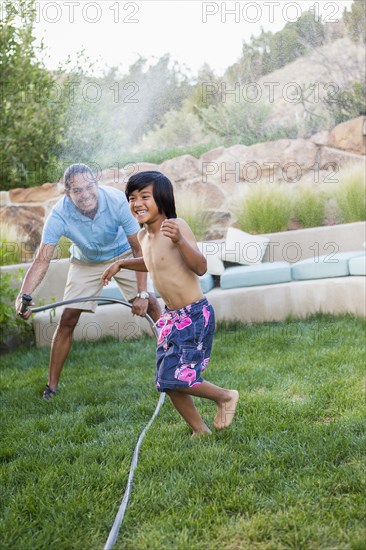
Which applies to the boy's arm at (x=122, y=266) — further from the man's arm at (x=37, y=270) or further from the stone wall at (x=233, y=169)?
the stone wall at (x=233, y=169)

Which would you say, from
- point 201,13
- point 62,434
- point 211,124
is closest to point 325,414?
point 62,434

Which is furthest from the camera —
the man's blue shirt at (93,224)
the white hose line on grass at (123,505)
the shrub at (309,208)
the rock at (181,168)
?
the rock at (181,168)

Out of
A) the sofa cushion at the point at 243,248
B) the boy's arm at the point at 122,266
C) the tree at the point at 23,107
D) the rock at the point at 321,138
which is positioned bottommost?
the sofa cushion at the point at 243,248

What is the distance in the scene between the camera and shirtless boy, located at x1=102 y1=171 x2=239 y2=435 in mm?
2514

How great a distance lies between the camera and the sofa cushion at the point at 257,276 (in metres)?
5.24

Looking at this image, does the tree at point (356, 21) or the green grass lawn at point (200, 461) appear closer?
the green grass lawn at point (200, 461)

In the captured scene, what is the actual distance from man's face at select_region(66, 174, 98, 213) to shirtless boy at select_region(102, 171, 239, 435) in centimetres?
110

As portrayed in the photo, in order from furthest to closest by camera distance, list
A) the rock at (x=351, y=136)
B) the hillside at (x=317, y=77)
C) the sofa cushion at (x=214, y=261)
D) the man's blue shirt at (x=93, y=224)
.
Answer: the hillside at (x=317, y=77) → the rock at (x=351, y=136) → the sofa cushion at (x=214, y=261) → the man's blue shirt at (x=93, y=224)

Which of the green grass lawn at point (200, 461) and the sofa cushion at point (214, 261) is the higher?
the sofa cushion at point (214, 261)

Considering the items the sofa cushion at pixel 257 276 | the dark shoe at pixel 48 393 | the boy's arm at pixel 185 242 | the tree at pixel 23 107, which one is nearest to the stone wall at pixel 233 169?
the tree at pixel 23 107

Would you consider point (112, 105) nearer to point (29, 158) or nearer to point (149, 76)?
point (149, 76)

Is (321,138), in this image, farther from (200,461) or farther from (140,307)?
(200,461)

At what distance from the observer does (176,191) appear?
28.0 ft

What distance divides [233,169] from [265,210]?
2290mm
